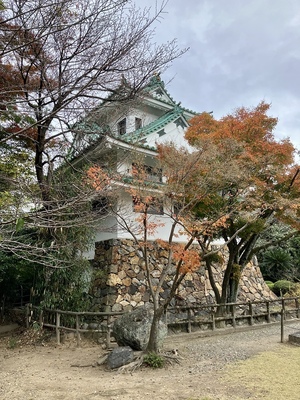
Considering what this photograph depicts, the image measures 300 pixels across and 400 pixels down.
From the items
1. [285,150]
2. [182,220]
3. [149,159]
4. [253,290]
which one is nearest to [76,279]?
[182,220]

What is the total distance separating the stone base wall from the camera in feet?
39.0

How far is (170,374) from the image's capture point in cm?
670

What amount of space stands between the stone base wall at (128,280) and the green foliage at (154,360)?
14.6 feet

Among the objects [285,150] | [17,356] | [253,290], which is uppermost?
[285,150]

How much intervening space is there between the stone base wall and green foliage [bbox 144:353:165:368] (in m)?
4.44

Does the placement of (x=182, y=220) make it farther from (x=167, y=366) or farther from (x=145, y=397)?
(x=145, y=397)

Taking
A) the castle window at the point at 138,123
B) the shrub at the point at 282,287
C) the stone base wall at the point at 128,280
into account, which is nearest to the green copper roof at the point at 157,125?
the castle window at the point at 138,123

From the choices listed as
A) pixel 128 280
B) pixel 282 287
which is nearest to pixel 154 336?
pixel 128 280

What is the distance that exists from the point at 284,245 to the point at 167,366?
59.6 feet

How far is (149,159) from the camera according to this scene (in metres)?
13.8

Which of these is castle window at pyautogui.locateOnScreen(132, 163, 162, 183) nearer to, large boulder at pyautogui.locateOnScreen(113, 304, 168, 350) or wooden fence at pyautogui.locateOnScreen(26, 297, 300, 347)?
large boulder at pyautogui.locateOnScreen(113, 304, 168, 350)

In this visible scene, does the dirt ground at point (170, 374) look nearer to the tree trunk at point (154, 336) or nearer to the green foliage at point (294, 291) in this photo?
the tree trunk at point (154, 336)

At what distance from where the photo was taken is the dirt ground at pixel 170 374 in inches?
220

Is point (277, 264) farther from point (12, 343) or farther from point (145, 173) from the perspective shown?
point (12, 343)
